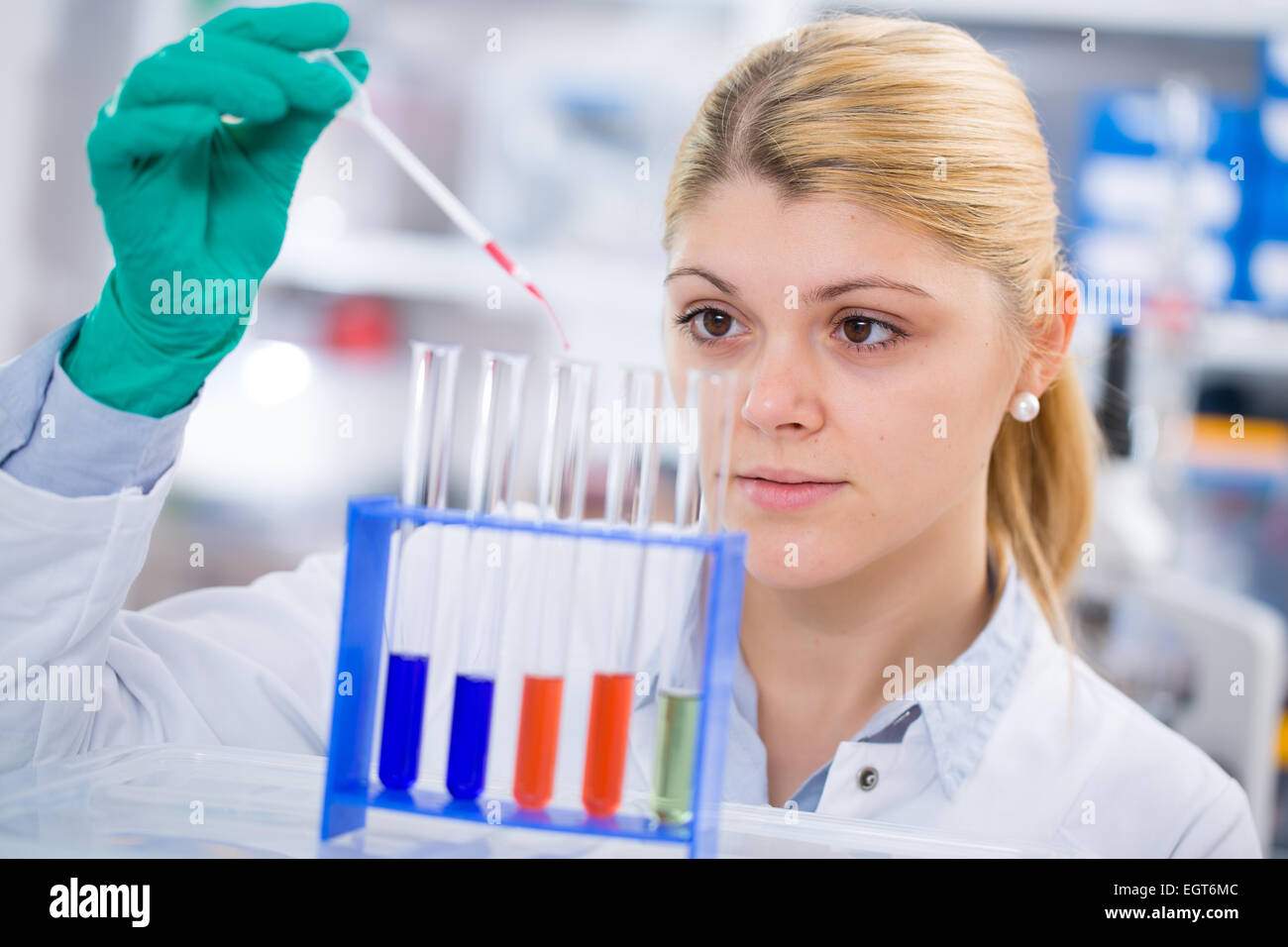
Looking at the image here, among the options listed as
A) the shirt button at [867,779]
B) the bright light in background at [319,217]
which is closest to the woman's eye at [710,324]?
the shirt button at [867,779]

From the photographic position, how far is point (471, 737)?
28.8 inches

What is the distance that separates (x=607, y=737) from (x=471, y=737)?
0.09 m

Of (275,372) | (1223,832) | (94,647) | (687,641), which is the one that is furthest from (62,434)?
(275,372)

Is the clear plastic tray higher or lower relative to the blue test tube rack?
lower

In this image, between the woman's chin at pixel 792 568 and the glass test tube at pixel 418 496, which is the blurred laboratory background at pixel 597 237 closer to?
the woman's chin at pixel 792 568

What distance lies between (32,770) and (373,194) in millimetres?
2190

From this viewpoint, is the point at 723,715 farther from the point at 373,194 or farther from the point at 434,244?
the point at 373,194

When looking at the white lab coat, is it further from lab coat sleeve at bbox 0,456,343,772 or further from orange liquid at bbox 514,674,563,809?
orange liquid at bbox 514,674,563,809

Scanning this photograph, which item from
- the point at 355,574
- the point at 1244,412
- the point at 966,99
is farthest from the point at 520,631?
the point at 1244,412

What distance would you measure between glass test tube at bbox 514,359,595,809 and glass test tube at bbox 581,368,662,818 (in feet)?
0.08

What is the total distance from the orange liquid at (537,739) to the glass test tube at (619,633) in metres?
0.02

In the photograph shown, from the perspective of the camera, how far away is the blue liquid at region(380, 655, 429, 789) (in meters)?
0.74

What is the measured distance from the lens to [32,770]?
2.65 ft

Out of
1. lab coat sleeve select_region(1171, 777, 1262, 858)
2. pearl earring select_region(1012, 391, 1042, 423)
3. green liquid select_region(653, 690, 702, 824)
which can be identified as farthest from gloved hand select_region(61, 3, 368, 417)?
lab coat sleeve select_region(1171, 777, 1262, 858)
